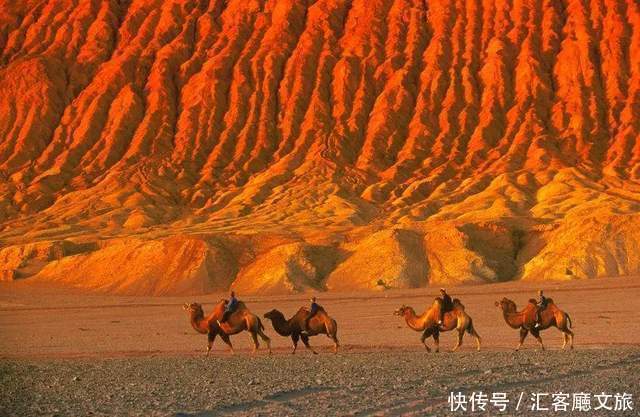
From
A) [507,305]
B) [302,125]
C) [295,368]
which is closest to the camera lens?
[295,368]

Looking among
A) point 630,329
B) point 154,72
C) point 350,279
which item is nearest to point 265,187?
point 154,72

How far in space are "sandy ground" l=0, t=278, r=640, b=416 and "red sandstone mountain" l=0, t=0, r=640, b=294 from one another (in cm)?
2592

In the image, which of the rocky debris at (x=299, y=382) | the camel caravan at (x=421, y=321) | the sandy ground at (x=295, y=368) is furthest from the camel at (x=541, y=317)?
the rocky debris at (x=299, y=382)

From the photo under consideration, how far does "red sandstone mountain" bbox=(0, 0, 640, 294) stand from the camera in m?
80.9

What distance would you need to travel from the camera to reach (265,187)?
95.4 metres

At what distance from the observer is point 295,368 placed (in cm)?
2320

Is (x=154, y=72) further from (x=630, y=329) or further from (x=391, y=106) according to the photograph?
(x=630, y=329)

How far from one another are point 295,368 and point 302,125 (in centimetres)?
8393

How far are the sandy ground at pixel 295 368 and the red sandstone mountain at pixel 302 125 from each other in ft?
85.0

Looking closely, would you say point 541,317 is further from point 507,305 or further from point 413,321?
point 413,321

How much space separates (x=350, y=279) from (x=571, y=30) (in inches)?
2555

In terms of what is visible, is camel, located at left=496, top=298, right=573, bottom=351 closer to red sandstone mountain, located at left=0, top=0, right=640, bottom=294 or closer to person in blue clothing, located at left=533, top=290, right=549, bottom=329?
person in blue clothing, located at left=533, top=290, right=549, bottom=329

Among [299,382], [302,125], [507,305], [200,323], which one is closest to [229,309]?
[200,323]

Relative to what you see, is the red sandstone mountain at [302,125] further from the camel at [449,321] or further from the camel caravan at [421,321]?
the camel at [449,321]
